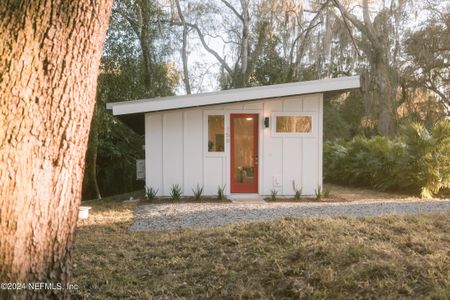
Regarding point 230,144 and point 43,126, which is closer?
point 43,126

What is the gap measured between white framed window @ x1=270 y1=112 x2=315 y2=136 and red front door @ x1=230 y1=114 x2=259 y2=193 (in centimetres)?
51

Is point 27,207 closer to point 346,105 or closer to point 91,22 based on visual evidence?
point 91,22

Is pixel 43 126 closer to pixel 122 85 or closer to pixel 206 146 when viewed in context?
pixel 206 146

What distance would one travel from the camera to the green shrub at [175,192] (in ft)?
35.8

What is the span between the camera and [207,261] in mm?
4934

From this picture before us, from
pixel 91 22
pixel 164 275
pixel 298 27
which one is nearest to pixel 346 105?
pixel 298 27

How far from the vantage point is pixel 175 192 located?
10938mm

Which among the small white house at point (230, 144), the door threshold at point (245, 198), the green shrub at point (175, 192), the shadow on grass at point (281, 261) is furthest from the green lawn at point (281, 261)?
the small white house at point (230, 144)

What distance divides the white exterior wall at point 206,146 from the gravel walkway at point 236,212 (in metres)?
1.35

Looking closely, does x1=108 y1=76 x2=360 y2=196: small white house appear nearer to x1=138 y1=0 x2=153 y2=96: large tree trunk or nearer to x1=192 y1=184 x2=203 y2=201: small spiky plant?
x1=192 y1=184 x2=203 y2=201: small spiky plant

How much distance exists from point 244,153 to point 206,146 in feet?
3.34

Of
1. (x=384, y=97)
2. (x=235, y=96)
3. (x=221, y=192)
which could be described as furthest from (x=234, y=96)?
(x=384, y=97)

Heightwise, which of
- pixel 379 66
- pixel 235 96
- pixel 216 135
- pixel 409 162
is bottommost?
pixel 409 162

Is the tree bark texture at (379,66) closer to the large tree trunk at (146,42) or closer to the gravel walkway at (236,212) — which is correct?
the large tree trunk at (146,42)
